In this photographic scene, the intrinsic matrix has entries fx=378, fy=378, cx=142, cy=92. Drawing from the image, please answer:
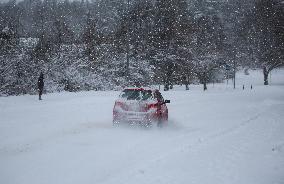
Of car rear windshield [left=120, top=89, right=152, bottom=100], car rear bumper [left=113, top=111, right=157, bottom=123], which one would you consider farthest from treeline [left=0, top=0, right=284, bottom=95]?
car rear bumper [left=113, top=111, right=157, bottom=123]

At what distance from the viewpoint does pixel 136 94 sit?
14773 mm

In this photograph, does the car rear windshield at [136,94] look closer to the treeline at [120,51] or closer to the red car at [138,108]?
the red car at [138,108]

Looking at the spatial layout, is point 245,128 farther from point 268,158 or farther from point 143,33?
point 143,33

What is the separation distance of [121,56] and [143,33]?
4.62 meters

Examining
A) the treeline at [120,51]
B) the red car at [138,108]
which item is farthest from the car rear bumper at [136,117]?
the treeline at [120,51]

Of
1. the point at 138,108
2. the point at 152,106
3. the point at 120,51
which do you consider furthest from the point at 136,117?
the point at 120,51

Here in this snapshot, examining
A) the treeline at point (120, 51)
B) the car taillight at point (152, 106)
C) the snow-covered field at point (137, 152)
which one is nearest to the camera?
the snow-covered field at point (137, 152)

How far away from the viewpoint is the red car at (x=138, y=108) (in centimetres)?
1427

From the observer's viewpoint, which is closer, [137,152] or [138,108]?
[137,152]

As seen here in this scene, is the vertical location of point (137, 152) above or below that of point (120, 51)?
below

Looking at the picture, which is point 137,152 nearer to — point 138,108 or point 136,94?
point 138,108

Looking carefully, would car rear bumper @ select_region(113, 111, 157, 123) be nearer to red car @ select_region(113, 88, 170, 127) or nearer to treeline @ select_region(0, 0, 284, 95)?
red car @ select_region(113, 88, 170, 127)

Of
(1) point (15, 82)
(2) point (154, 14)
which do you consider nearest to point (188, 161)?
(1) point (15, 82)

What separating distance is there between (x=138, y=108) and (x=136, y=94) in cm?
74
